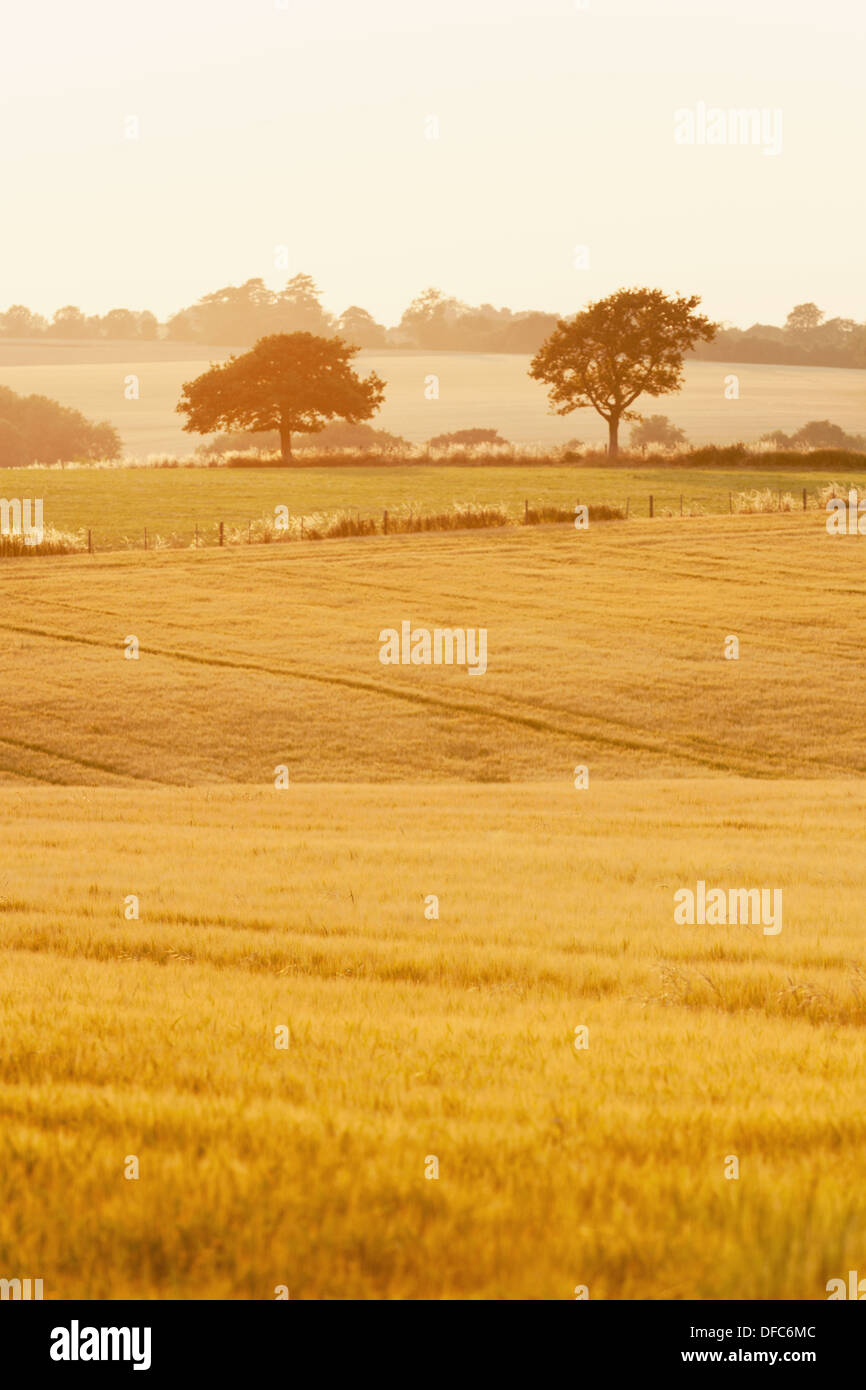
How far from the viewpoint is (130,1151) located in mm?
5621

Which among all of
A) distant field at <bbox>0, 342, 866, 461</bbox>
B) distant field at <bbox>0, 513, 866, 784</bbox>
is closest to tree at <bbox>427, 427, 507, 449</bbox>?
distant field at <bbox>0, 342, 866, 461</bbox>

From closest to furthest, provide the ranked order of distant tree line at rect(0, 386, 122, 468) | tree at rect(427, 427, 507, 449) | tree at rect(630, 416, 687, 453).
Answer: tree at rect(630, 416, 687, 453) < tree at rect(427, 427, 507, 449) < distant tree line at rect(0, 386, 122, 468)

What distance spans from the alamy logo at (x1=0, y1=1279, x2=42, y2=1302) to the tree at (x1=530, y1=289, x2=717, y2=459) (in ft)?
355

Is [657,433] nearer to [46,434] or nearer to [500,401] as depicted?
[500,401]

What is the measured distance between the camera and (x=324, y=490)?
87812 millimetres

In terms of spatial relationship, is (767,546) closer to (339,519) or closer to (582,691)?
(339,519)

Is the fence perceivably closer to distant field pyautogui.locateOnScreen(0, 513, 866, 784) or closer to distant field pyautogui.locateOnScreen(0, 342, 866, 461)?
distant field pyautogui.locateOnScreen(0, 513, 866, 784)

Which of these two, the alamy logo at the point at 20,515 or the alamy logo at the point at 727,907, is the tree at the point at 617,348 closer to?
the alamy logo at the point at 20,515

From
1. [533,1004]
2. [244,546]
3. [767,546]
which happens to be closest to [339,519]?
[244,546]

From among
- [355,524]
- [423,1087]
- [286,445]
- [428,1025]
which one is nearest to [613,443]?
[286,445]
